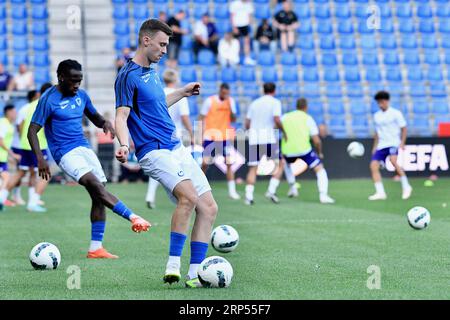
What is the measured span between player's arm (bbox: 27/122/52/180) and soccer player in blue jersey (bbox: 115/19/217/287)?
2.68 metres

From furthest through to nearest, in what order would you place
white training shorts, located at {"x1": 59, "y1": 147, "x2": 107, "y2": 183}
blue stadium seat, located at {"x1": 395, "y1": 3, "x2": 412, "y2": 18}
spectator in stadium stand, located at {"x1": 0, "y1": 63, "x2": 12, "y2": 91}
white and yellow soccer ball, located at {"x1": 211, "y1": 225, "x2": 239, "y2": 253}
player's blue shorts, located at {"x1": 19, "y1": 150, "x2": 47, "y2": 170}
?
1. blue stadium seat, located at {"x1": 395, "y1": 3, "x2": 412, "y2": 18}
2. spectator in stadium stand, located at {"x1": 0, "y1": 63, "x2": 12, "y2": 91}
3. player's blue shorts, located at {"x1": 19, "y1": 150, "x2": 47, "y2": 170}
4. white training shorts, located at {"x1": 59, "y1": 147, "x2": 107, "y2": 183}
5. white and yellow soccer ball, located at {"x1": 211, "y1": 225, "x2": 239, "y2": 253}

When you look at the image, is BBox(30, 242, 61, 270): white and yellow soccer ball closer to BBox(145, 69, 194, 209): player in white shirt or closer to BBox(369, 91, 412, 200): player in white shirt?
BBox(145, 69, 194, 209): player in white shirt

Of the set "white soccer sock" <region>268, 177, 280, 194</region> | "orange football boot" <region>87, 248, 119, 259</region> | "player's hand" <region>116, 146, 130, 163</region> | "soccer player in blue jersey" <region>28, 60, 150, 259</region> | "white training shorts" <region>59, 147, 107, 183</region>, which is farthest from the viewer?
"white soccer sock" <region>268, 177, 280, 194</region>

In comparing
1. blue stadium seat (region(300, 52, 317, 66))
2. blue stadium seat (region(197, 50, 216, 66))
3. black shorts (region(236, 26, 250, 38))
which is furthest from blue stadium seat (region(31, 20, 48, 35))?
blue stadium seat (region(300, 52, 317, 66))

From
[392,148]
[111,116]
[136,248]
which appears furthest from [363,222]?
[111,116]

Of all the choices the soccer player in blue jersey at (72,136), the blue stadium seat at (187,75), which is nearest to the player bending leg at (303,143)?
the soccer player in blue jersey at (72,136)

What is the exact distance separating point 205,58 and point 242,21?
1505 mm

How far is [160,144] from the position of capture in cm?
880

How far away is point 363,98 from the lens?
3030 cm

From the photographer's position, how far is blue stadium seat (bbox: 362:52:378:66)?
1241 inches

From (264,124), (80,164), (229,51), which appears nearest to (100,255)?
(80,164)

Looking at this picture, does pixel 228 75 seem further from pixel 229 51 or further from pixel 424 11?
pixel 424 11

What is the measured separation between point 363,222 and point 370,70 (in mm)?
16468

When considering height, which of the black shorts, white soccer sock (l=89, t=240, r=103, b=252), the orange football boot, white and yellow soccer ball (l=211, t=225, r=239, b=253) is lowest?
the orange football boot
